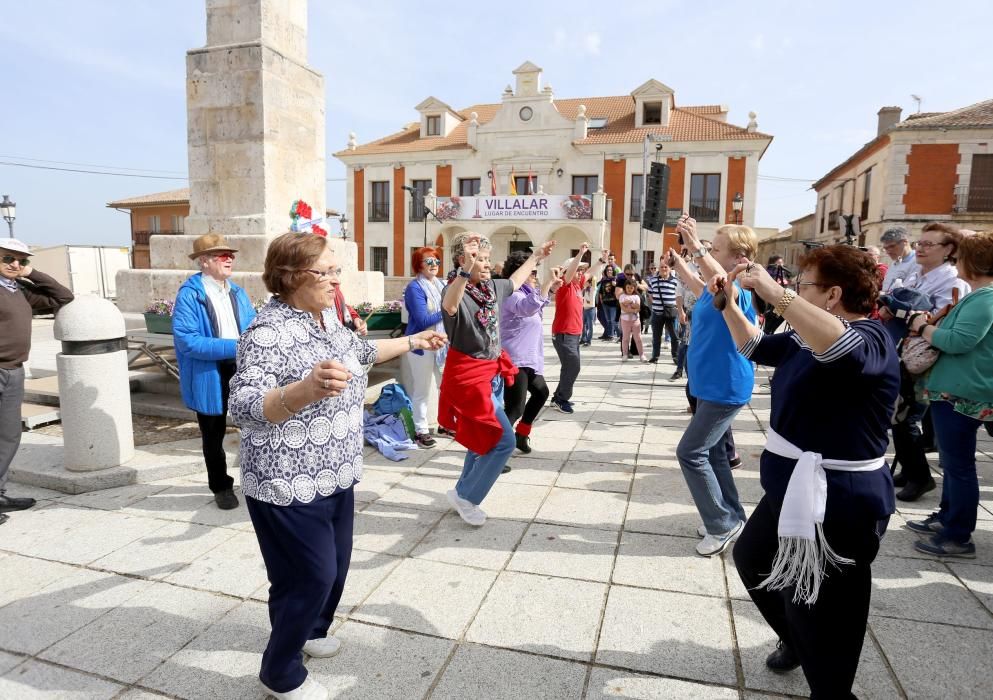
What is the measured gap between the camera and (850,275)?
202 cm

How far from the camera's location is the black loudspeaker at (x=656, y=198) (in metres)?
13.2

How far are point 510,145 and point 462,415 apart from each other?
29.6 m

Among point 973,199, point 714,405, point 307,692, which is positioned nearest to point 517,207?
point 973,199

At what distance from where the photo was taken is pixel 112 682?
2.33m

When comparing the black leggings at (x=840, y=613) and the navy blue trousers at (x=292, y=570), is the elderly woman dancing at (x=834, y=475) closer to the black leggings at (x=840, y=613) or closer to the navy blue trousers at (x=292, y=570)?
the black leggings at (x=840, y=613)

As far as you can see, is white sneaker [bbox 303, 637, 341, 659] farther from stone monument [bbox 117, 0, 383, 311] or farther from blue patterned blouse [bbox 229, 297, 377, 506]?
stone monument [bbox 117, 0, 383, 311]

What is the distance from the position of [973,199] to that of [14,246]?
30.0m

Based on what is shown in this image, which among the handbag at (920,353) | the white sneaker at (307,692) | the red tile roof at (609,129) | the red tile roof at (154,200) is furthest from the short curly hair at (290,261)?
the red tile roof at (154,200)

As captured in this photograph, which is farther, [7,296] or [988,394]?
[7,296]

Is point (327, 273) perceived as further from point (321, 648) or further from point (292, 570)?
point (321, 648)

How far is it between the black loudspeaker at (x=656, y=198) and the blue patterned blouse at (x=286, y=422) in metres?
12.0

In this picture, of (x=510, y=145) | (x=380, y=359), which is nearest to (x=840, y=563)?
(x=380, y=359)

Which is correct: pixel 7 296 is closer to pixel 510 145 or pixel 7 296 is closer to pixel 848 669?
pixel 848 669

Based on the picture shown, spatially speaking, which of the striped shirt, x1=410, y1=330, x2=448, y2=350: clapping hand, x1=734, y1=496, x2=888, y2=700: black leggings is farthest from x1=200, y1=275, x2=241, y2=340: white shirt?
the striped shirt
